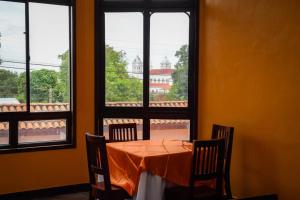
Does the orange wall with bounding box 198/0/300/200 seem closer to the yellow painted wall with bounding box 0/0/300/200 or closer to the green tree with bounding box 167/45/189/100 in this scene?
the yellow painted wall with bounding box 0/0/300/200

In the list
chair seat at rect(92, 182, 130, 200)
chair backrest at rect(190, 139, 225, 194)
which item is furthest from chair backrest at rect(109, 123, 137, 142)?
chair backrest at rect(190, 139, 225, 194)

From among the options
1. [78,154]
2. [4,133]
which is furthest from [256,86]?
[4,133]

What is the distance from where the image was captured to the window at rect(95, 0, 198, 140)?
4980 mm

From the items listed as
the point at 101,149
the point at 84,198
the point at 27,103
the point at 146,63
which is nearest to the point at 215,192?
the point at 101,149

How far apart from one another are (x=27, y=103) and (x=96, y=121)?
91 centimetres

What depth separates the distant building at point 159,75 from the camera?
5.04 m

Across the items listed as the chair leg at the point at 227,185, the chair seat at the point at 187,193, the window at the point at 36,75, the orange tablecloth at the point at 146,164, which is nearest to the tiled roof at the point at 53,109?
the window at the point at 36,75

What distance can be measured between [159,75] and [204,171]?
6.48 ft

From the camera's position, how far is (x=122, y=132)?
4480 millimetres

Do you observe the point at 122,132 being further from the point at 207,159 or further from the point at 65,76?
the point at 207,159

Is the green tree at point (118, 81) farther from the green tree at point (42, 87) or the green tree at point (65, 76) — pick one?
the green tree at point (42, 87)

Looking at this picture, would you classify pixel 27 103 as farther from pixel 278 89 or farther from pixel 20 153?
pixel 278 89

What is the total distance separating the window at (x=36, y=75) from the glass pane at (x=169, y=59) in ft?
3.55

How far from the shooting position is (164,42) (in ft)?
16.5
